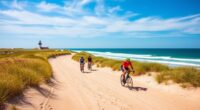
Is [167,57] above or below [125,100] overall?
below

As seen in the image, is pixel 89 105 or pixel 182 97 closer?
pixel 89 105

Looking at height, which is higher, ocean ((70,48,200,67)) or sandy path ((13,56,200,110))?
sandy path ((13,56,200,110))

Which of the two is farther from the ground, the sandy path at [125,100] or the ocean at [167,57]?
the sandy path at [125,100]

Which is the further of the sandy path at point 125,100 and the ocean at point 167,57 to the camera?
the ocean at point 167,57

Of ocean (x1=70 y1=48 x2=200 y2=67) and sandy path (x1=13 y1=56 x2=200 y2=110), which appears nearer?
sandy path (x1=13 y1=56 x2=200 y2=110)

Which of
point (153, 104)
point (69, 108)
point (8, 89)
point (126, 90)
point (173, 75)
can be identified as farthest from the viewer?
point (173, 75)

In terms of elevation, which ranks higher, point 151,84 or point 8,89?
point 8,89

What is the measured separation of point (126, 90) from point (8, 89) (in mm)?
7119

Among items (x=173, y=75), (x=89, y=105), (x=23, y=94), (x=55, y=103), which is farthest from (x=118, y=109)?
(x=173, y=75)

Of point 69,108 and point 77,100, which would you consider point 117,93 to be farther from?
point 69,108

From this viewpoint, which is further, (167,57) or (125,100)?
(167,57)

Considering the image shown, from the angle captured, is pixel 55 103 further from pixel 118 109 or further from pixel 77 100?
pixel 118 109

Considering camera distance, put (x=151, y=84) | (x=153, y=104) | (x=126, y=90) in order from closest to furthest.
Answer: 1. (x=153, y=104)
2. (x=126, y=90)
3. (x=151, y=84)

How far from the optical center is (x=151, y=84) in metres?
14.7
